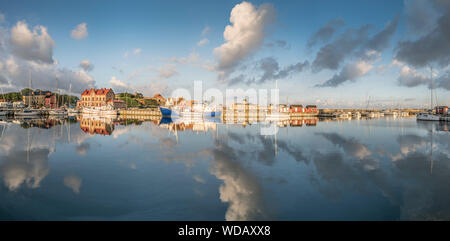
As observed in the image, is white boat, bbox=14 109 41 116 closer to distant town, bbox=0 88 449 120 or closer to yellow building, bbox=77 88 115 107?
distant town, bbox=0 88 449 120

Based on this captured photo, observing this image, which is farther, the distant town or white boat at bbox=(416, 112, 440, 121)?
the distant town

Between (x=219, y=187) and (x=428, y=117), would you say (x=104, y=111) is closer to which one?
(x=219, y=187)

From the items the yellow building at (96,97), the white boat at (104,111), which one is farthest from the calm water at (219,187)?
the yellow building at (96,97)

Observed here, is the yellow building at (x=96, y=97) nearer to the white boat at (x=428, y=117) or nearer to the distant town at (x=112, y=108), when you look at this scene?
the distant town at (x=112, y=108)

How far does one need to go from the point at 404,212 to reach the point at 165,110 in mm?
70776

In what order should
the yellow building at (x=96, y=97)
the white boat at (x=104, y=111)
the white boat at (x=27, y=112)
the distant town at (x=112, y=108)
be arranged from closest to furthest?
the white boat at (x=27, y=112) → the distant town at (x=112, y=108) → the white boat at (x=104, y=111) → the yellow building at (x=96, y=97)

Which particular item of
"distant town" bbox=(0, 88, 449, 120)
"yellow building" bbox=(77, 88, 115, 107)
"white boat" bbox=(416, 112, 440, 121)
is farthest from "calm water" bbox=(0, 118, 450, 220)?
"yellow building" bbox=(77, 88, 115, 107)

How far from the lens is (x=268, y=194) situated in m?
6.59

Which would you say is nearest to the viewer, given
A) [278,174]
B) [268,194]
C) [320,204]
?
[320,204]

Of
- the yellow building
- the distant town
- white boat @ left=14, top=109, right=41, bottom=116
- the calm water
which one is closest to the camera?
the calm water
